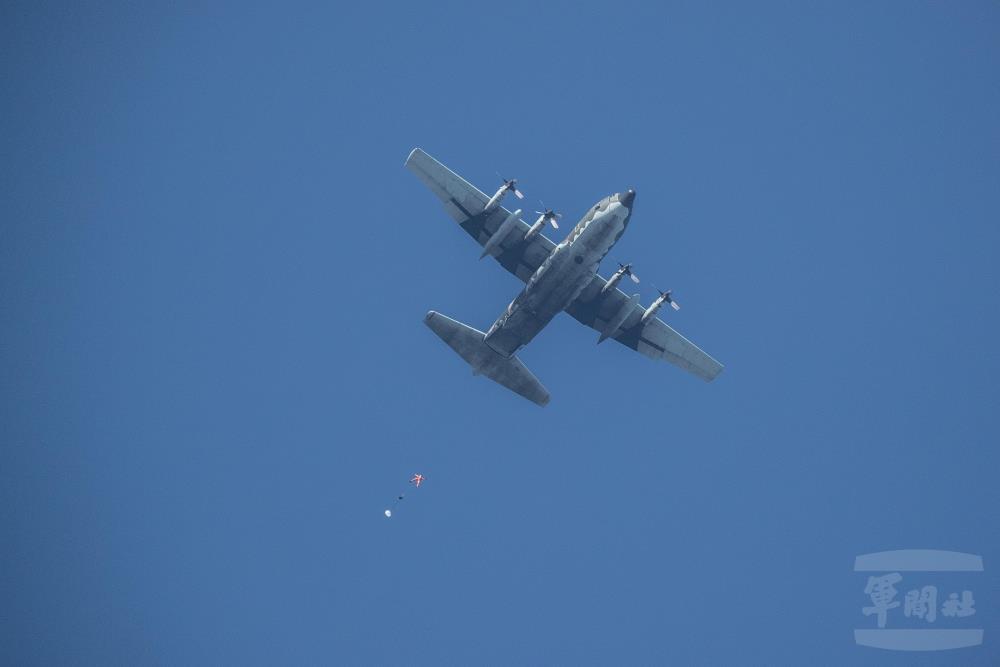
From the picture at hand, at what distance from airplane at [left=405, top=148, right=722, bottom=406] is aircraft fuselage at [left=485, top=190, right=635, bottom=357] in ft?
0.16

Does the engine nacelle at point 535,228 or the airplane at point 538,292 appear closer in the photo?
the airplane at point 538,292

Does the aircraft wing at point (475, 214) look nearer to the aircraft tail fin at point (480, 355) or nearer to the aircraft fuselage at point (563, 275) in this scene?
the aircraft fuselage at point (563, 275)

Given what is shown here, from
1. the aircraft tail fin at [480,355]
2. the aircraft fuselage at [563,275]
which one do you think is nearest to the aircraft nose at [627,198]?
the aircraft fuselage at [563,275]

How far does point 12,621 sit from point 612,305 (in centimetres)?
7638

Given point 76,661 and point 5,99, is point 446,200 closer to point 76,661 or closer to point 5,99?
point 76,661

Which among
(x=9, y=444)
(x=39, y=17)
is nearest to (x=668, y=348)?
(x=9, y=444)

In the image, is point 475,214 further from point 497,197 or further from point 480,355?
point 480,355

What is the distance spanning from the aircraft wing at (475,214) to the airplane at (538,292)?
5cm

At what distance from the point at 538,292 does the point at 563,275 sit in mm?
1710

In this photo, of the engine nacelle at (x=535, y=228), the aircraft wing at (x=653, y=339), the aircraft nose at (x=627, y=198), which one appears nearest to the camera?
the aircraft nose at (x=627, y=198)

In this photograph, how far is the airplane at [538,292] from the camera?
40.3 meters

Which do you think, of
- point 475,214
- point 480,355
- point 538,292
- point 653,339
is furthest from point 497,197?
point 653,339

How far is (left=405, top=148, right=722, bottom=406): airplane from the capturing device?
40.3 metres

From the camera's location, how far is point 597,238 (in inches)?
1549
